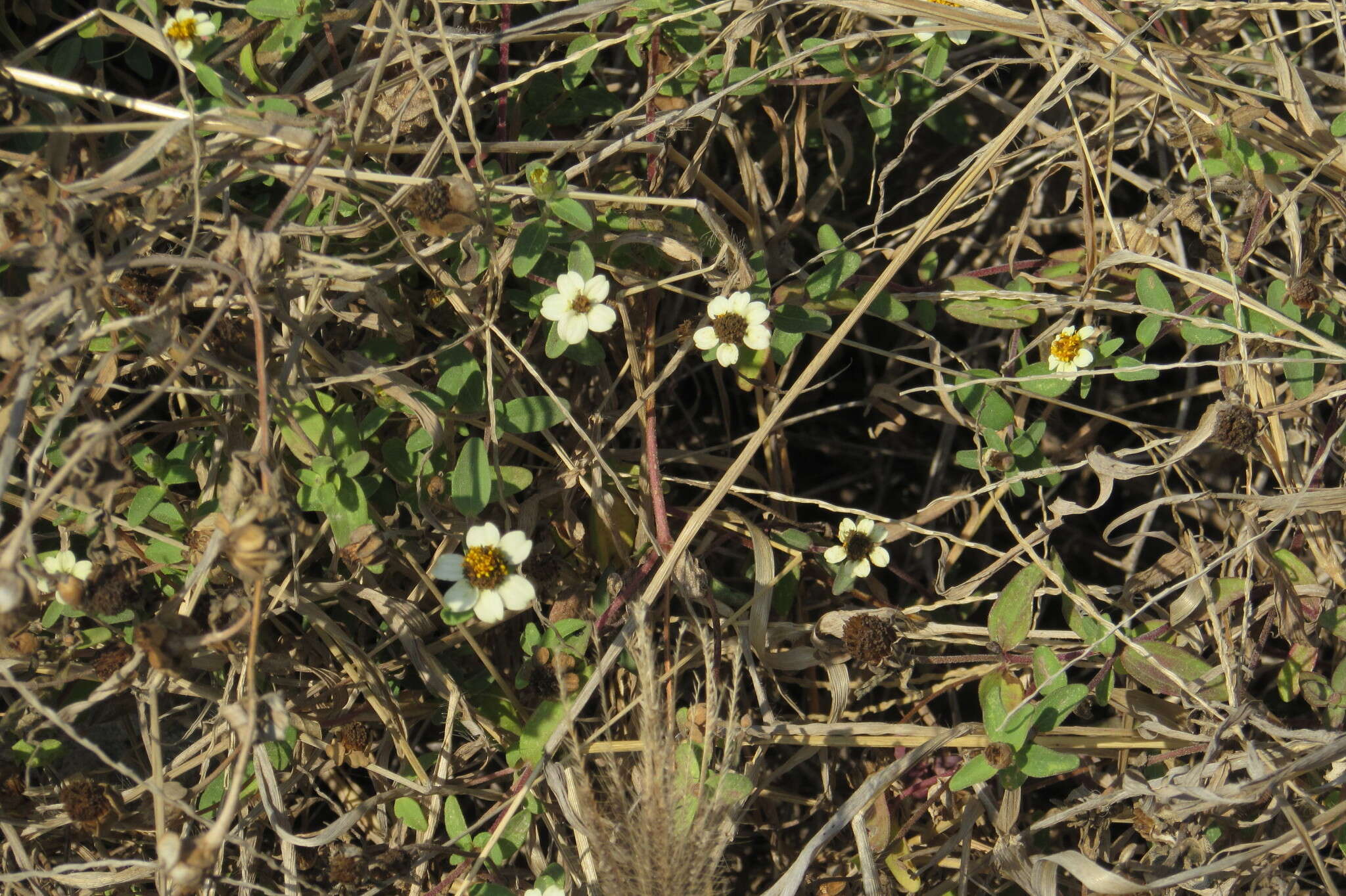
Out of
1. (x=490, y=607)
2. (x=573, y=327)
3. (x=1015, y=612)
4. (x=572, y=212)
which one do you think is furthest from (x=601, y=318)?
(x=1015, y=612)

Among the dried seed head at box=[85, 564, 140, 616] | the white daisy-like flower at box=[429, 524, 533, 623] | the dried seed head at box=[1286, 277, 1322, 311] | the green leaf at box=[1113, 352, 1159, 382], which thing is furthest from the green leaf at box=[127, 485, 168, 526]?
the dried seed head at box=[1286, 277, 1322, 311]

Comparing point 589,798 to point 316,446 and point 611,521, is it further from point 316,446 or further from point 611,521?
point 316,446

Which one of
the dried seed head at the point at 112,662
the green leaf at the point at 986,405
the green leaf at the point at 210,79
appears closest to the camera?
the dried seed head at the point at 112,662

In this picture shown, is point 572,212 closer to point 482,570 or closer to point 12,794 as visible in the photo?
point 482,570

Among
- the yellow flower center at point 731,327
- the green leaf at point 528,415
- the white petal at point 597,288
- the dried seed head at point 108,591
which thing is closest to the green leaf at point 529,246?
the white petal at point 597,288

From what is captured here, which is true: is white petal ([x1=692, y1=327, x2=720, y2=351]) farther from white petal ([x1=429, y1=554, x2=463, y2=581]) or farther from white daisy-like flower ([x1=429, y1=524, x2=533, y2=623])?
white petal ([x1=429, y1=554, x2=463, y2=581])

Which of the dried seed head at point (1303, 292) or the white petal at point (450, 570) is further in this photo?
the dried seed head at point (1303, 292)

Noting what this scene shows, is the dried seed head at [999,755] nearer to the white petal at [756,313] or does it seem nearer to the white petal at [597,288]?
the white petal at [756,313]
